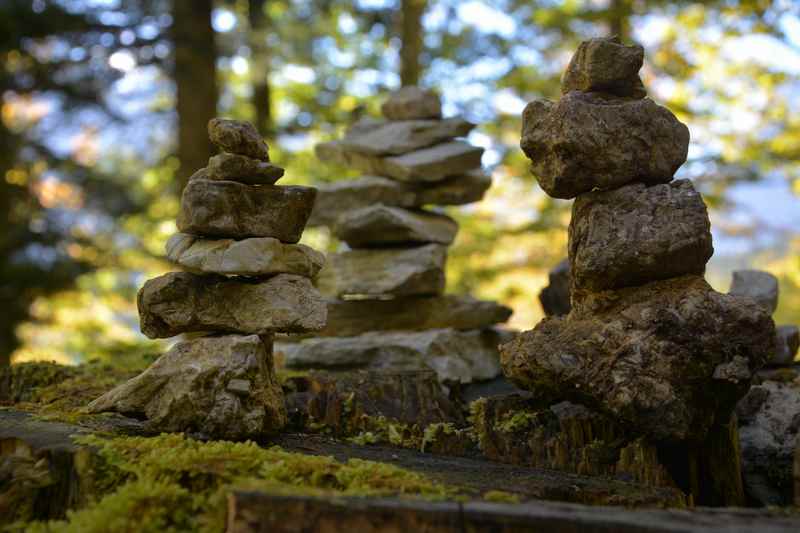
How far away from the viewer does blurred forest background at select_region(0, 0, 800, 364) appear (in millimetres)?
11789

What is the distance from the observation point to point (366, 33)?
44.5ft

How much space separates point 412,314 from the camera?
308 inches

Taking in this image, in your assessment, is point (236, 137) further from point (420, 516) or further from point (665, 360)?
point (665, 360)

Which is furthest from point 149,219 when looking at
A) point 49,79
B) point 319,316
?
point 319,316

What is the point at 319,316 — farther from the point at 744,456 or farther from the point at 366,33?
the point at 366,33

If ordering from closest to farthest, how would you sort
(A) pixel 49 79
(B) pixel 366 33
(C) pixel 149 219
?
(A) pixel 49 79, (B) pixel 366 33, (C) pixel 149 219

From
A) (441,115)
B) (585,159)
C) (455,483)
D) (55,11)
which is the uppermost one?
(55,11)

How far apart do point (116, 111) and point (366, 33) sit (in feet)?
15.1

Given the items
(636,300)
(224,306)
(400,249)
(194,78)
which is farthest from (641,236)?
(194,78)

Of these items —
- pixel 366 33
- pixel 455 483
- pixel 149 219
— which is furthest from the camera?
pixel 149 219

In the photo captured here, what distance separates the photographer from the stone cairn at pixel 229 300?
15.1 ft

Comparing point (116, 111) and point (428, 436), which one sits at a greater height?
point (116, 111)

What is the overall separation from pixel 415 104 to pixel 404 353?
9.32ft

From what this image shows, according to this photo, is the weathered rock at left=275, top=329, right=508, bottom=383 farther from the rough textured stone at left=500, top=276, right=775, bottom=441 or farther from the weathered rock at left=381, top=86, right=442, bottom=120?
the weathered rock at left=381, top=86, right=442, bottom=120
